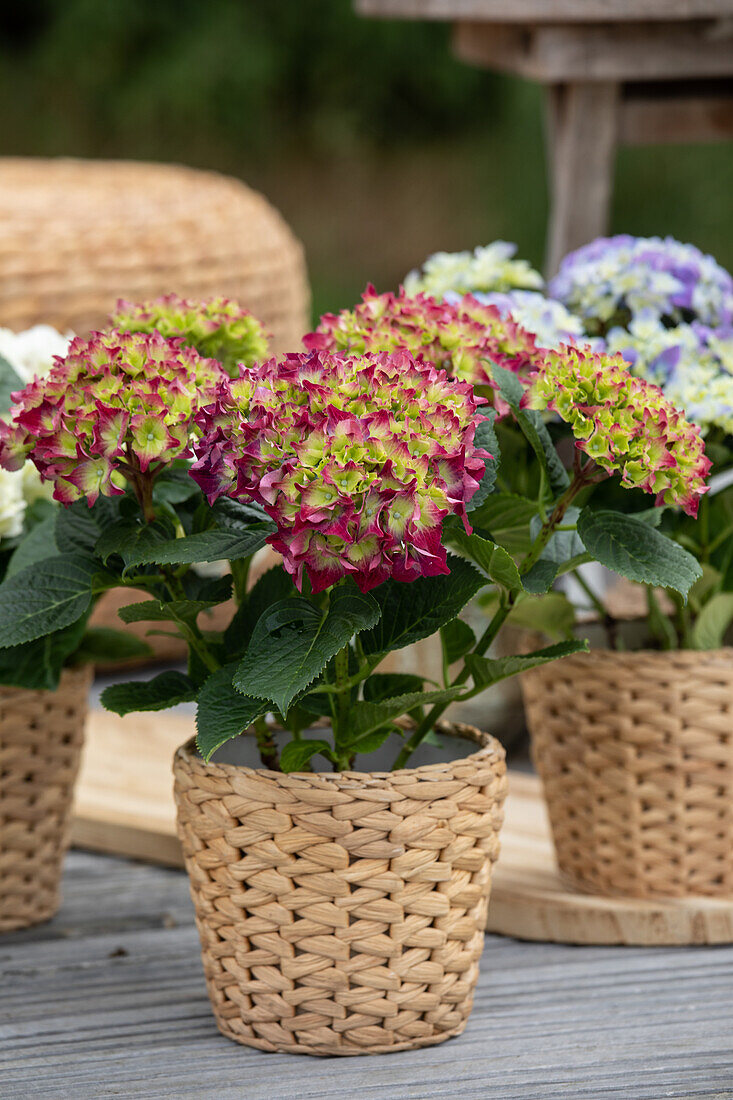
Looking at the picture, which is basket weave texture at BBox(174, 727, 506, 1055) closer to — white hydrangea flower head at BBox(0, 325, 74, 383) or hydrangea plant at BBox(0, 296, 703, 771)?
hydrangea plant at BBox(0, 296, 703, 771)

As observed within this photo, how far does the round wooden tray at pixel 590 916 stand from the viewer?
Answer: 37.4 inches

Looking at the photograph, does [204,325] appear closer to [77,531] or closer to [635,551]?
[77,531]

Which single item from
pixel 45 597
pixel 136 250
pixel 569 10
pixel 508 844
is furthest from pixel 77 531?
pixel 136 250

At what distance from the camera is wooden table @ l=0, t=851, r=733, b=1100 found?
0.75 m

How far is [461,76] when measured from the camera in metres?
5.67

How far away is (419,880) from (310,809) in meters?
0.08

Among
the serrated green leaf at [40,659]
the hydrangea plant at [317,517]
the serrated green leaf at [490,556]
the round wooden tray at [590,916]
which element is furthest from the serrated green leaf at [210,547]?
the round wooden tray at [590,916]

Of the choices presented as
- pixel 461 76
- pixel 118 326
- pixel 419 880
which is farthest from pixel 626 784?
pixel 461 76

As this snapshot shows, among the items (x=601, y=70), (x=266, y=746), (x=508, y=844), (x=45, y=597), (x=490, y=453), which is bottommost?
(x=508, y=844)

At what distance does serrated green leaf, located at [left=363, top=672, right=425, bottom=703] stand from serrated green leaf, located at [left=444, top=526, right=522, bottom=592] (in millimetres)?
99

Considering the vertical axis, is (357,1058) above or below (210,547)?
below

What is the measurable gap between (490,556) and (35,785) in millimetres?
411

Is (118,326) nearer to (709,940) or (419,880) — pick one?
(419,880)

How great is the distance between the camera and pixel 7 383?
3.06 ft
